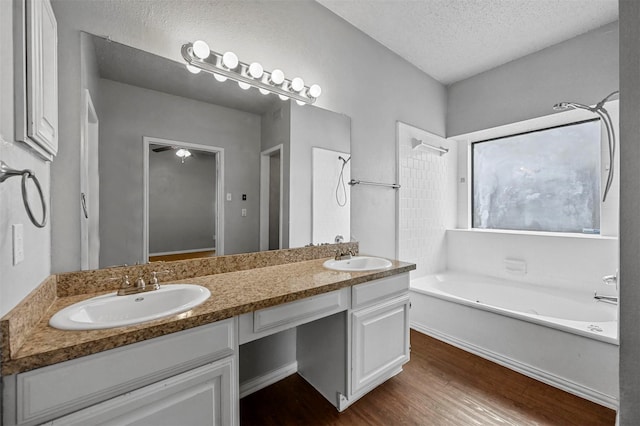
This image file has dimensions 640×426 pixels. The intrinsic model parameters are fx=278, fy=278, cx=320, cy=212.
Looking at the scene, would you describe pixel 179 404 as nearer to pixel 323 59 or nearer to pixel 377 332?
pixel 377 332

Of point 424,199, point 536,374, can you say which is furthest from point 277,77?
point 536,374

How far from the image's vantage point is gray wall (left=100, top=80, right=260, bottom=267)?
135 cm

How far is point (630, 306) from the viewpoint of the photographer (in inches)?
26.6

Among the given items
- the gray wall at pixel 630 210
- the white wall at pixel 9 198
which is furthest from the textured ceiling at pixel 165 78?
the gray wall at pixel 630 210

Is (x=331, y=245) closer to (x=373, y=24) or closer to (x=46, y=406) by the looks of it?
(x=46, y=406)

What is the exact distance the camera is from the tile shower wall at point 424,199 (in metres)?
2.92

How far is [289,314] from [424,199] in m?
2.38

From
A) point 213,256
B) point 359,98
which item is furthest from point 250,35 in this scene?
point 213,256

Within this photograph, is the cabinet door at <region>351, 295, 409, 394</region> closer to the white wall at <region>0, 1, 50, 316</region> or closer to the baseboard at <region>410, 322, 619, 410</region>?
the baseboard at <region>410, 322, 619, 410</region>

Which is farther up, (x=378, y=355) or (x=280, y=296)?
(x=280, y=296)

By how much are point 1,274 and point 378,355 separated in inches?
70.4

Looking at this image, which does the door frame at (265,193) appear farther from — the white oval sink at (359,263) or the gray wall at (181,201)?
the white oval sink at (359,263)

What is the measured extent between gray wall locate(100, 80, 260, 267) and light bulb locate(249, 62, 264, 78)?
0.26 metres

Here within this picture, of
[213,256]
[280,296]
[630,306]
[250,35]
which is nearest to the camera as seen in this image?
[630,306]
